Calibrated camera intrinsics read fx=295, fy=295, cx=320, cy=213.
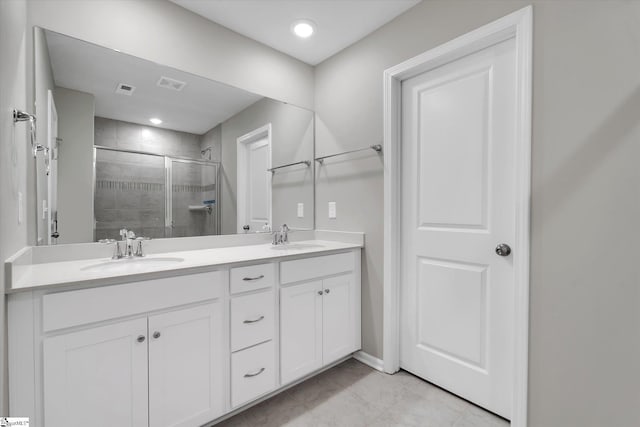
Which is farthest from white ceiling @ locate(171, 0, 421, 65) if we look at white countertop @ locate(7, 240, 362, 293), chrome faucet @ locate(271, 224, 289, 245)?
white countertop @ locate(7, 240, 362, 293)

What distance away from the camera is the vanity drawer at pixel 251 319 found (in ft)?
5.08

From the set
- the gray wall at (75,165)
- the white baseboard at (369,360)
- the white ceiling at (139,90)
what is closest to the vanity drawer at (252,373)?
the white baseboard at (369,360)

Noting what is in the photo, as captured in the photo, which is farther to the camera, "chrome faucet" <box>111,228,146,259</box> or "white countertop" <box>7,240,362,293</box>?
"chrome faucet" <box>111,228,146,259</box>

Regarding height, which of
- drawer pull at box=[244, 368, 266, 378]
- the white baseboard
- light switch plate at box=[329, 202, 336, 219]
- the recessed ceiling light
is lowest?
the white baseboard

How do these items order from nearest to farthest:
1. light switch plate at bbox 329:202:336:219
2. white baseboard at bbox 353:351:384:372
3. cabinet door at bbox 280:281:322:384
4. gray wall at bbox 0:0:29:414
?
gray wall at bbox 0:0:29:414
cabinet door at bbox 280:281:322:384
white baseboard at bbox 353:351:384:372
light switch plate at bbox 329:202:336:219

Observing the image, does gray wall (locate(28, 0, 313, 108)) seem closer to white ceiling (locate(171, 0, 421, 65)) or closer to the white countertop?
white ceiling (locate(171, 0, 421, 65))

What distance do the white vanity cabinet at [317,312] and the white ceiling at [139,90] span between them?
1218 millimetres

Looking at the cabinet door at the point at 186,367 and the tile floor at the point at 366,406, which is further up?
the cabinet door at the point at 186,367

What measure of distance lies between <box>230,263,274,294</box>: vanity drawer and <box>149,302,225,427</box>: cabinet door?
0.44ft

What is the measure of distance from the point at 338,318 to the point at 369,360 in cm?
44

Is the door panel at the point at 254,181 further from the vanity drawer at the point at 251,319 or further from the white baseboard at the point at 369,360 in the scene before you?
the white baseboard at the point at 369,360

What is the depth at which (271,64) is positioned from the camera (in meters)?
2.37

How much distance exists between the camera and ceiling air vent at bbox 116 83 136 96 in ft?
5.67

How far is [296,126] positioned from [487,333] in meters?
2.05
